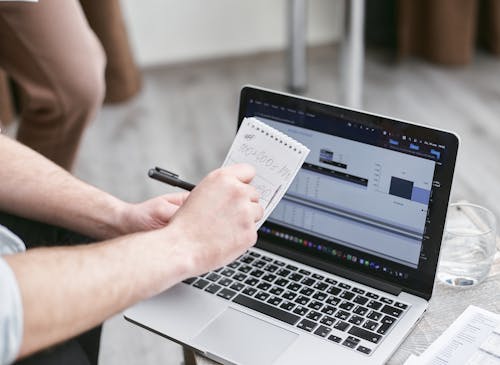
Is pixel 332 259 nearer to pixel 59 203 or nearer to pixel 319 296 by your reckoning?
pixel 319 296

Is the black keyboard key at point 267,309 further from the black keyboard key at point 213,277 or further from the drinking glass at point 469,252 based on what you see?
the drinking glass at point 469,252

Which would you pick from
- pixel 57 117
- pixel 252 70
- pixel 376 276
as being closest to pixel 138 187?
pixel 57 117

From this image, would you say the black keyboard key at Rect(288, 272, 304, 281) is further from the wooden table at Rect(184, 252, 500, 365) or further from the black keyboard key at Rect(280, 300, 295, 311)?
the wooden table at Rect(184, 252, 500, 365)

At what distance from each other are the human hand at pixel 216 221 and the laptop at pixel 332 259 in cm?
11

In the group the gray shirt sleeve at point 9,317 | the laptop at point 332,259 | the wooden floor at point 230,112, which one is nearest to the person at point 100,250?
the gray shirt sleeve at point 9,317

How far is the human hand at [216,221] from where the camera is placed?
2.65ft

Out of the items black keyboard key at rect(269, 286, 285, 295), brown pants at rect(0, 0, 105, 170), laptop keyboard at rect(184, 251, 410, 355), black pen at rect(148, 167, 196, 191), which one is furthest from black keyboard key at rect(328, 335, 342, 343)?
brown pants at rect(0, 0, 105, 170)

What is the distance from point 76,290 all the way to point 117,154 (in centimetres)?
165

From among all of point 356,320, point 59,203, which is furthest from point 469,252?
point 59,203

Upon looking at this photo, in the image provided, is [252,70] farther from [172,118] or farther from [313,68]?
[172,118]

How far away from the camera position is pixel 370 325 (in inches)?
33.6

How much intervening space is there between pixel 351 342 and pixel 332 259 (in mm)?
159

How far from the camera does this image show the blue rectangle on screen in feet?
2.85

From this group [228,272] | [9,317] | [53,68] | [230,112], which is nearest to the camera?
[9,317]
